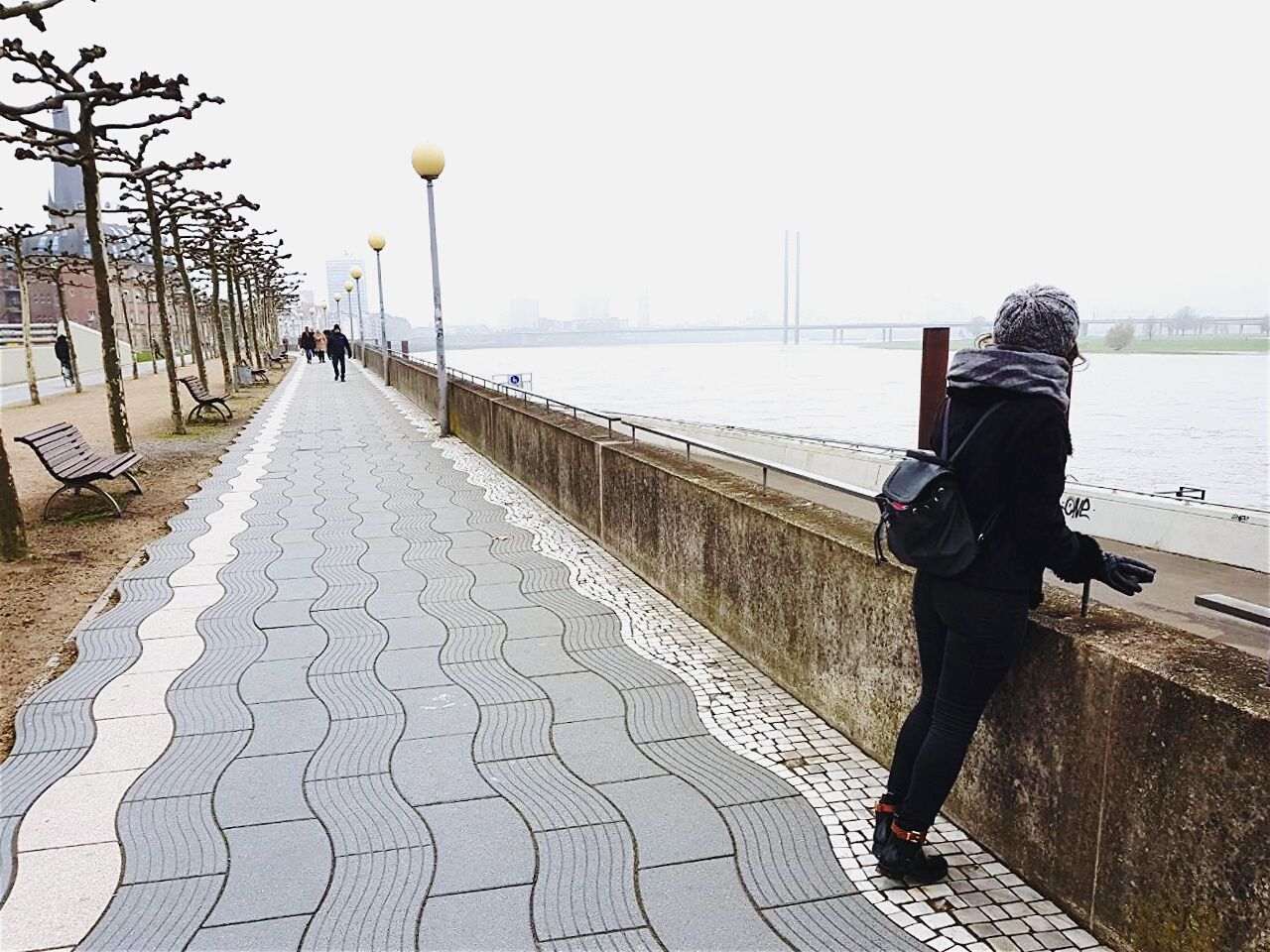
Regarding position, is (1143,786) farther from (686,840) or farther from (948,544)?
(686,840)

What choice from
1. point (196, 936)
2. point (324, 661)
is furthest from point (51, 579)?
point (196, 936)

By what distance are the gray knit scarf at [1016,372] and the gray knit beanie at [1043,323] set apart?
0.03 m

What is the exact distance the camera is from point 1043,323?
→ 7.88 feet

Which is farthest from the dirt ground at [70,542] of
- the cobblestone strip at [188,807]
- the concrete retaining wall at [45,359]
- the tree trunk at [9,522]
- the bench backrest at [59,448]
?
the concrete retaining wall at [45,359]

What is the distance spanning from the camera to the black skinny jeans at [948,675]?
8.06ft

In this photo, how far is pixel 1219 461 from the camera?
45.4m

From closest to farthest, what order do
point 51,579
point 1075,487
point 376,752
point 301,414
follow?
point 376,752 → point 51,579 → point 301,414 → point 1075,487

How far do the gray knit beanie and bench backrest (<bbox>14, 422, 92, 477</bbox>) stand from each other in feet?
25.5

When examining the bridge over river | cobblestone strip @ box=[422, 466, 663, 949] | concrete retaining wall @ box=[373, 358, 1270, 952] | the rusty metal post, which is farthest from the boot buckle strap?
the rusty metal post

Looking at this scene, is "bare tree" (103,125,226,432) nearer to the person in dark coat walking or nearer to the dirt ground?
the dirt ground

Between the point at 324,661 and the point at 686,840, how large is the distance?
2.47 metres

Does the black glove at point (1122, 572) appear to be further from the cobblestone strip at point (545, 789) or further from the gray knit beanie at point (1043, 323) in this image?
the cobblestone strip at point (545, 789)

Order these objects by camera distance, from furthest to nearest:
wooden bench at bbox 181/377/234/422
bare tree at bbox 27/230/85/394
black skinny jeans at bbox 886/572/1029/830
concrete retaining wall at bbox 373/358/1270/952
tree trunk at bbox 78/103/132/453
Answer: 1. bare tree at bbox 27/230/85/394
2. wooden bench at bbox 181/377/234/422
3. tree trunk at bbox 78/103/132/453
4. black skinny jeans at bbox 886/572/1029/830
5. concrete retaining wall at bbox 373/358/1270/952

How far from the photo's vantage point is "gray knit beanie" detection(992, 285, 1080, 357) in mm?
2404
